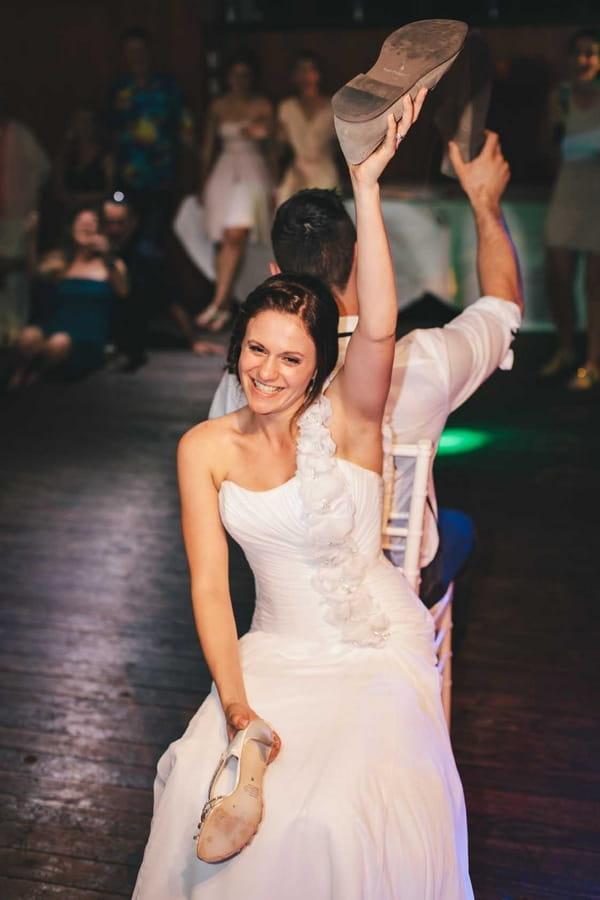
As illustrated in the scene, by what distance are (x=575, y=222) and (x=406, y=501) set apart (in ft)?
13.4

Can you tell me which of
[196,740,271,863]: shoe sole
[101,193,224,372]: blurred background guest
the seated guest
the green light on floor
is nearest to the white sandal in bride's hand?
[196,740,271,863]: shoe sole

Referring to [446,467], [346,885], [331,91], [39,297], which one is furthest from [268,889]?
[331,91]

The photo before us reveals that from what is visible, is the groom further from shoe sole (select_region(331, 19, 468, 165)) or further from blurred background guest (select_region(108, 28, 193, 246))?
blurred background guest (select_region(108, 28, 193, 246))

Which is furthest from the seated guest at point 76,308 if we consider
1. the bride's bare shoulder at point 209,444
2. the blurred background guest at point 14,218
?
the bride's bare shoulder at point 209,444

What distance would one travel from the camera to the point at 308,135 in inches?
282

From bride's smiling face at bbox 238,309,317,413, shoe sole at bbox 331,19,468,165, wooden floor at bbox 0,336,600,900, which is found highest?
shoe sole at bbox 331,19,468,165

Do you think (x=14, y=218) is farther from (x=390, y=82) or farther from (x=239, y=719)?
(x=239, y=719)

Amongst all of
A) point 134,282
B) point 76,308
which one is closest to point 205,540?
point 76,308

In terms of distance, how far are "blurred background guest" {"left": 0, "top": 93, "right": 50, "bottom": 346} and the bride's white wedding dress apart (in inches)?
228

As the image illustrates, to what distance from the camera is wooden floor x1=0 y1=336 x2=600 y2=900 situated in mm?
2387

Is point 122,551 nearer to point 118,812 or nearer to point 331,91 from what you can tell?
point 118,812

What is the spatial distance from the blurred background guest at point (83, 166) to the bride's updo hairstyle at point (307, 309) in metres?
5.14

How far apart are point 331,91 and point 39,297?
99.7 inches

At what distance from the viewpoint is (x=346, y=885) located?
1.63 meters
